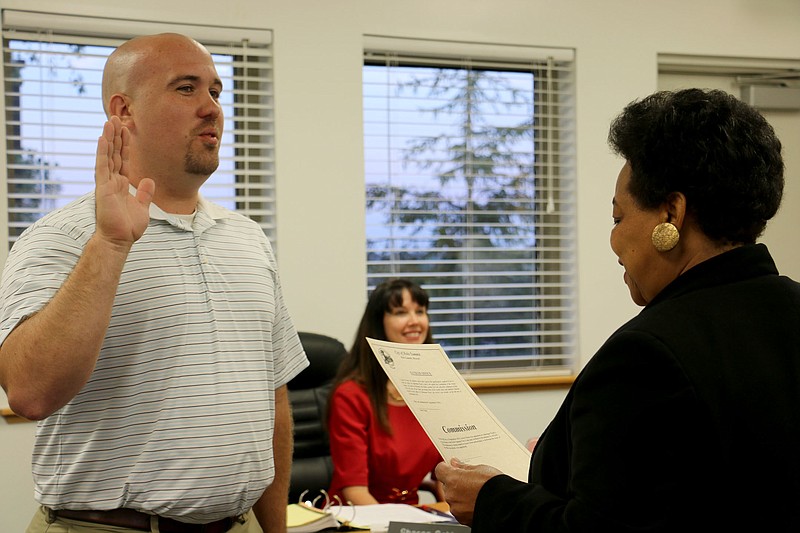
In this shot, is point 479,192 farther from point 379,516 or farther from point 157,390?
point 157,390

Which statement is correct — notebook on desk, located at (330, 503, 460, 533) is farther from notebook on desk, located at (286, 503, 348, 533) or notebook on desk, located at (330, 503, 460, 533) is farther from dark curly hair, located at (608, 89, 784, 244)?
dark curly hair, located at (608, 89, 784, 244)

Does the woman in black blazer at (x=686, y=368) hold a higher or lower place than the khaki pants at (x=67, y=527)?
higher

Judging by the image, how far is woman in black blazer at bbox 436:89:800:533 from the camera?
1.13 m

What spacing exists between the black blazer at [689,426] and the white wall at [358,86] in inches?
108

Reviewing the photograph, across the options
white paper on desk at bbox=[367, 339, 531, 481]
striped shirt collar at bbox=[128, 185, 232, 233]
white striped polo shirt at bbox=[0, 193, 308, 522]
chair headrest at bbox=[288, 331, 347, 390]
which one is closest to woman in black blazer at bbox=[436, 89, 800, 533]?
white paper on desk at bbox=[367, 339, 531, 481]

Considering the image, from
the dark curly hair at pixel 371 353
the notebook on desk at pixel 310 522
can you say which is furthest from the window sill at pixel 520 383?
the notebook on desk at pixel 310 522

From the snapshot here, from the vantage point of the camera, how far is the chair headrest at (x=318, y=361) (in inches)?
134

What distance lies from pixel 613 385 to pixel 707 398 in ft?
0.39

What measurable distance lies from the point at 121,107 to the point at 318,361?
163cm

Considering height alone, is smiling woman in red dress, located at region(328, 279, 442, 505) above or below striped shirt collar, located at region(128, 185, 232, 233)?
below

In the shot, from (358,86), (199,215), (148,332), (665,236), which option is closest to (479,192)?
(358,86)

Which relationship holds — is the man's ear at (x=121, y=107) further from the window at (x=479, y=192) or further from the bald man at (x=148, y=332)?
the window at (x=479, y=192)

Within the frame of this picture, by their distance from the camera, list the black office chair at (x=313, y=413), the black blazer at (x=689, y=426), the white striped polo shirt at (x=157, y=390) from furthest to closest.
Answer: the black office chair at (x=313, y=413), the white striped polo shirt at (x=157, y=390), the black blazer at (x=689, y=426)

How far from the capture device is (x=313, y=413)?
341 centimetres
